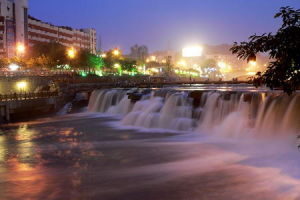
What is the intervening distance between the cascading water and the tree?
15912 millimetres

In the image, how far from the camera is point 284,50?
6848mm

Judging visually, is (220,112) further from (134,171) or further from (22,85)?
(22,85)

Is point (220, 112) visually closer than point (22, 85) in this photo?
Yes

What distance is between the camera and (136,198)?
13.4m

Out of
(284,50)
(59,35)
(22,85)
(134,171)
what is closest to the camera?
(284,50)

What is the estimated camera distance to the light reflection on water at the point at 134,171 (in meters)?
13.9

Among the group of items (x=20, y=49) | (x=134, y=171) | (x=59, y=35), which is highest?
(x=59, y=35)

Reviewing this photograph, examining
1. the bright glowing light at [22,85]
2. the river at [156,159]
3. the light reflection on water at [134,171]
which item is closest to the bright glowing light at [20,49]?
the bright glowing light at [22,85]

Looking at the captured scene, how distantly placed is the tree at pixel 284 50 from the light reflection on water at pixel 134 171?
6.94 m

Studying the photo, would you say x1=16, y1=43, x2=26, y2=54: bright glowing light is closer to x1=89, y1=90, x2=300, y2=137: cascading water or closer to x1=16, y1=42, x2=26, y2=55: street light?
x1=16, y1=42, x2=26, y2=55: street light

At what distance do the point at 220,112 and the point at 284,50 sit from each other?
21709 millimetres

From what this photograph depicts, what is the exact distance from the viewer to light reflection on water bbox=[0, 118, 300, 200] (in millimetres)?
13883

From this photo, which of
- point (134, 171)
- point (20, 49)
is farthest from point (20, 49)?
point (134, 171)

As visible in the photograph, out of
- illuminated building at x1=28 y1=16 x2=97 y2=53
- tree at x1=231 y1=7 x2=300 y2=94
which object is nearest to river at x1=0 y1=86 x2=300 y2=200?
tree at x1=231 y1=7 x2=300 y2=94
